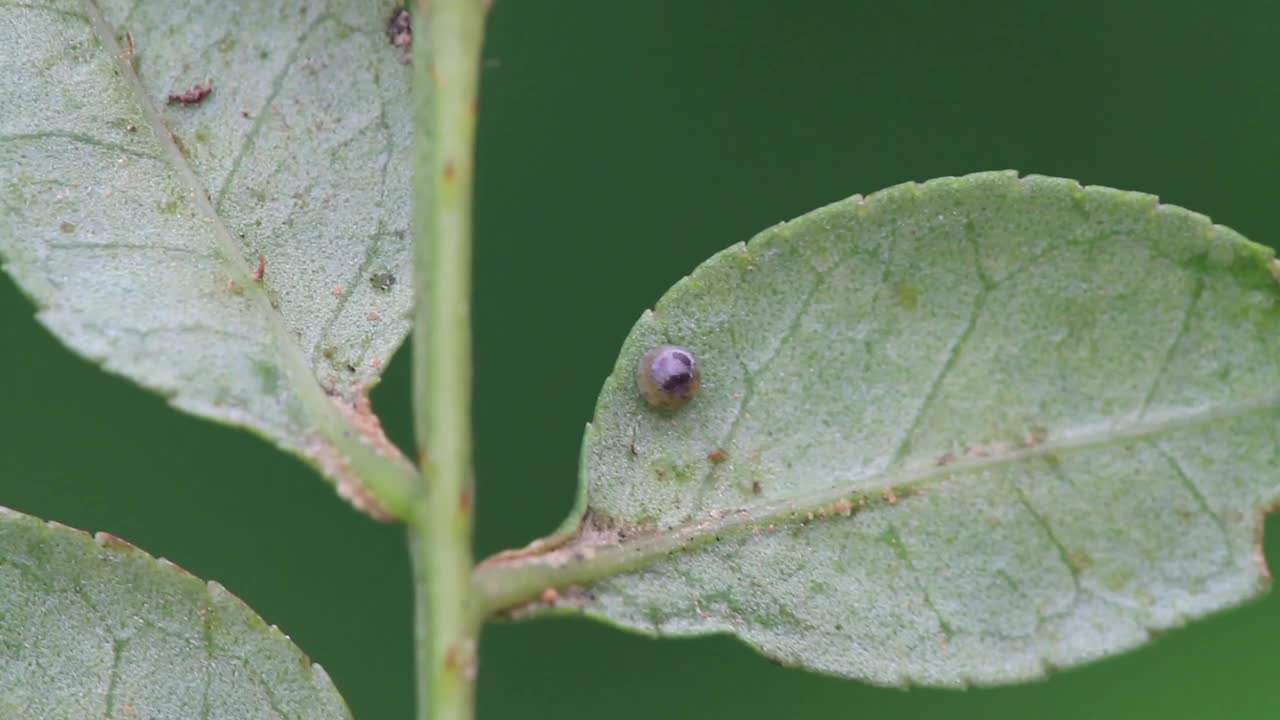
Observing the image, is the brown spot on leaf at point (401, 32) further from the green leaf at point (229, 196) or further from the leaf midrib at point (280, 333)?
the leaf midrib at point (280, 333)

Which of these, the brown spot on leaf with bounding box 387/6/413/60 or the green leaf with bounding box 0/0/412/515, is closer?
the green leaf with bounding box 0/0/412/515

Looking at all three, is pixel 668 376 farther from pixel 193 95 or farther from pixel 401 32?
pixel 193 95

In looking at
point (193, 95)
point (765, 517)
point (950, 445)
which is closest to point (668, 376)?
point (765, 517)

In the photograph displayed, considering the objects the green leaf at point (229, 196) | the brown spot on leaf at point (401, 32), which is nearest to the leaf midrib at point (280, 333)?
the green leaf at point (229, 196)

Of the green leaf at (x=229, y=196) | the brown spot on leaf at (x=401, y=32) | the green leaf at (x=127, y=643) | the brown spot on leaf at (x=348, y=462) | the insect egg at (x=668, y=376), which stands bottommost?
the green leaf at (x=127, y=643)

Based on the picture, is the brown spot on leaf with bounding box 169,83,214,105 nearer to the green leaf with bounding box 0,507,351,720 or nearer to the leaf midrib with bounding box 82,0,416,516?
the leaf midrib with bounding box 82,0,416,516

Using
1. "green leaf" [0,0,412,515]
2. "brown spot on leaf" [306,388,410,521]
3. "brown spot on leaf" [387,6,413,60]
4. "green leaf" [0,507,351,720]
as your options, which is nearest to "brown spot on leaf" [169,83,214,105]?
"green leaf" [0,0,412,515]
